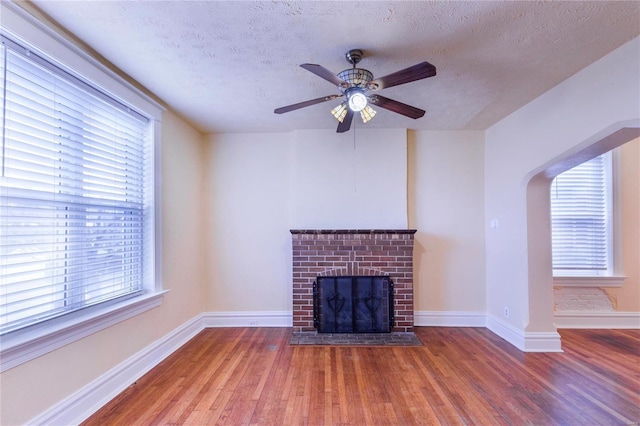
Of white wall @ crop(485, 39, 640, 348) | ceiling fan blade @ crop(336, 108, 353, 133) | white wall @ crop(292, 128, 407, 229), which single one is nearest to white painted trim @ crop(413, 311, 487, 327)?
white wall @ crop(485, 39, 640, 348)

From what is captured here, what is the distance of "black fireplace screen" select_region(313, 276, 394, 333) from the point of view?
3.37m

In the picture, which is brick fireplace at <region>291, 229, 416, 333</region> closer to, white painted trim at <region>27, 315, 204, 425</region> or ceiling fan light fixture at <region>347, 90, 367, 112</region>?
white painted trim at <region>27, 315, 204, 425</region>

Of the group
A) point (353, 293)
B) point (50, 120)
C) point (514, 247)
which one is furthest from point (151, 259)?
point (514, 247)

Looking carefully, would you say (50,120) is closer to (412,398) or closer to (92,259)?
(92,259)

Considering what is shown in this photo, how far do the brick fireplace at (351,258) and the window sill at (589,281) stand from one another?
1.87 meters

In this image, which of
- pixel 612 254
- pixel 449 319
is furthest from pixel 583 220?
pixel 449 319

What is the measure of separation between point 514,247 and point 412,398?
200 cm

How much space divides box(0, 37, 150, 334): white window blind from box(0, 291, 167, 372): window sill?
8 cm

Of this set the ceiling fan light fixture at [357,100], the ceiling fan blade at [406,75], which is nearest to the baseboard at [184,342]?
the ceiling fan light fixture at [357,100]

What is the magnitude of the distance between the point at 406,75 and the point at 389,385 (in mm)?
2296

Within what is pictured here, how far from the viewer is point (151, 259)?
2.65 metres

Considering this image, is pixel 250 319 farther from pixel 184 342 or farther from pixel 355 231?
pixel 355 231

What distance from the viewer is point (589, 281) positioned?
3.44m

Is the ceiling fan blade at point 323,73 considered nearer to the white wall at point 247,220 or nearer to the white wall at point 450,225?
the white wall at point 247,220
